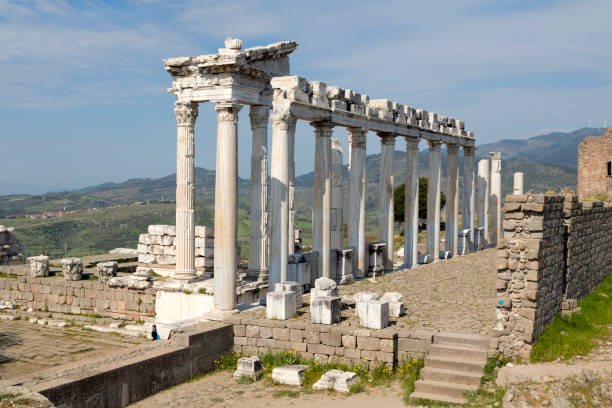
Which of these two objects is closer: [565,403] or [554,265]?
[565,403]

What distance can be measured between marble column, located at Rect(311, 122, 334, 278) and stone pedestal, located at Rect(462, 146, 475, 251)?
14114 millimetres

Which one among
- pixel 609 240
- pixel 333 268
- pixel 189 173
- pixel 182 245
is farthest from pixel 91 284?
pixel 609 240

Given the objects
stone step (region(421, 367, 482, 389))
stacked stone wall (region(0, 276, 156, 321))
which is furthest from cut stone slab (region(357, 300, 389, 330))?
stacked stone wall (region(0, 276, 156, 321))

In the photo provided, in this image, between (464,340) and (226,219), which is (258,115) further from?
(464,340)

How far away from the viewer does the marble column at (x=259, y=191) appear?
60.7 ft

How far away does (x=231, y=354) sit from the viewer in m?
15.0

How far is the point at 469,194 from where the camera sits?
3300cm

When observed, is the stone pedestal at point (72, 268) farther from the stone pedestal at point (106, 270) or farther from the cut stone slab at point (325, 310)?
the cut stone slab at point (325, 310)

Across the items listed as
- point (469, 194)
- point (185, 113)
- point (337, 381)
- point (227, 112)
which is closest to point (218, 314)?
point (337, 381)

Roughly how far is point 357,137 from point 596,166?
27.5 metres

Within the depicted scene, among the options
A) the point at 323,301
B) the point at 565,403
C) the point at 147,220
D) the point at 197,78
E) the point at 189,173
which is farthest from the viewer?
the point at 147,220

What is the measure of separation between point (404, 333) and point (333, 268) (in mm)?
8290

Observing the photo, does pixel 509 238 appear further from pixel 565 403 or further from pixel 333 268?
pixel 333 268

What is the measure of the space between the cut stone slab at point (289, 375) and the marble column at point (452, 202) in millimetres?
19022
